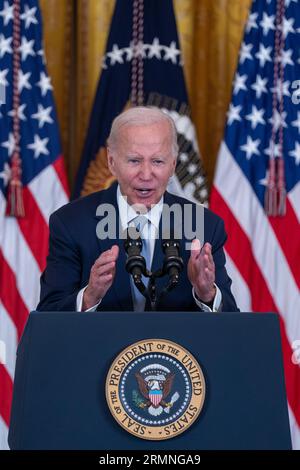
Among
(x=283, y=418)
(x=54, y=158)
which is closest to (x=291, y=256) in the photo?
(x=54, y=158)

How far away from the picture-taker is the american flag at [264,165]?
4387 millimetres

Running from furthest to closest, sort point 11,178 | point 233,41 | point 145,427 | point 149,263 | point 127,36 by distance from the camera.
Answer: point 233,41 → point 127,36 → point 11,178 → point 149,263 → point 145,427

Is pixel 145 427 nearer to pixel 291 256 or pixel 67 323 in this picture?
pixel 67 323

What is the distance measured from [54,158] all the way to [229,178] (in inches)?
36.9

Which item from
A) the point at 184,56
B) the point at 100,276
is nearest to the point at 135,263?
the point at 100,276

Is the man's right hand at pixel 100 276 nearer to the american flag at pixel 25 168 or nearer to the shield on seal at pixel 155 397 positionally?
the shield on seal at pixel 155 397

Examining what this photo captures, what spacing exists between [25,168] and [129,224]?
171cm

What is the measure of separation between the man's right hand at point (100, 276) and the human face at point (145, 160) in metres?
0.54

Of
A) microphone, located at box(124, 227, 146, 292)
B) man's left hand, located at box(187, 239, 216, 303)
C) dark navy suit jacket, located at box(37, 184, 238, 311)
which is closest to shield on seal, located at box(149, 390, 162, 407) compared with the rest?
microphone, located at box(124, 227, 146, 292)

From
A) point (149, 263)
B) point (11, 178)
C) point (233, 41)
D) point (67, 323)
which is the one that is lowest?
point (67, 323)

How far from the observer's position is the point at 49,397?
1.99 meters

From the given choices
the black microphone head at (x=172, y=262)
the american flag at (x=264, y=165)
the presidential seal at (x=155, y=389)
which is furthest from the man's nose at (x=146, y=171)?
the american flag at (x=264, y=165)

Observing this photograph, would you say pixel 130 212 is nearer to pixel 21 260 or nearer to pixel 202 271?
pixel 202 271

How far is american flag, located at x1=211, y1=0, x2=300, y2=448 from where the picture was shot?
4.39m
